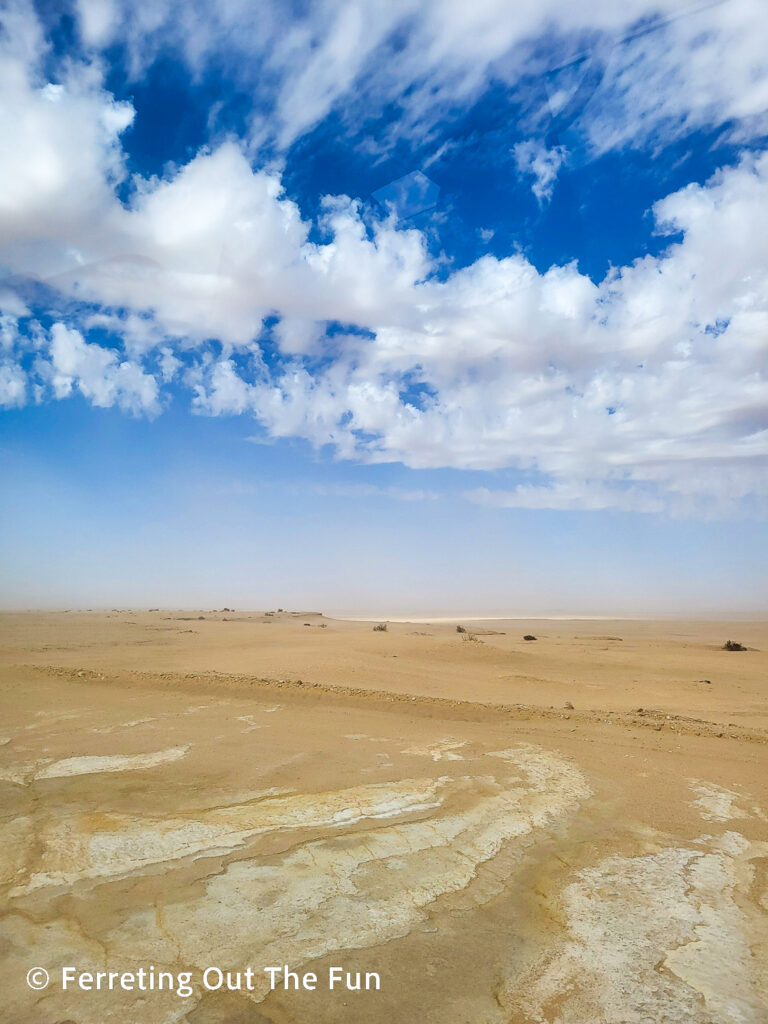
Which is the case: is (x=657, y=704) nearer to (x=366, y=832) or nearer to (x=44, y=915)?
(x=366, y=832)

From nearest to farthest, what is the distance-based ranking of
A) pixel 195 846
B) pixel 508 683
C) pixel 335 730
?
pixel 195 846 → pixel 335 730 → pixel 508 683

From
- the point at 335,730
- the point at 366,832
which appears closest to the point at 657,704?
the point at 335,730

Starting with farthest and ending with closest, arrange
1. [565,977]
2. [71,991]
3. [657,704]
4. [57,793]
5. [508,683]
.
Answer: [508,683]
[657,704]
[57,793]
[565,977]
[71,991]

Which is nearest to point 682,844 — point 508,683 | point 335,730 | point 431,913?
point 431,913

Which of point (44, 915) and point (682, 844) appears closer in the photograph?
point (44, 915)

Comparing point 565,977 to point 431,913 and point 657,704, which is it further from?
point 657,704

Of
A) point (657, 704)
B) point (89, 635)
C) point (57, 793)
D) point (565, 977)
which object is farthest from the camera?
point (89, 635)
